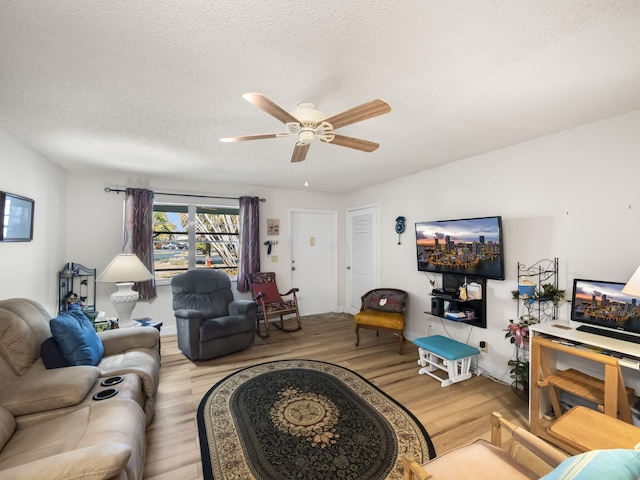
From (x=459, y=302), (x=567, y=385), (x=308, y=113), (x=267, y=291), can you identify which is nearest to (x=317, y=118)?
(x=308, y=113)

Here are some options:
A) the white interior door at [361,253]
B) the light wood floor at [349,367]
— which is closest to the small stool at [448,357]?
the light wood floor at [349,367]

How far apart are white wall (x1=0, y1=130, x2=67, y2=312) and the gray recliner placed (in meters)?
1.30

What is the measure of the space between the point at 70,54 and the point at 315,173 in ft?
8.97

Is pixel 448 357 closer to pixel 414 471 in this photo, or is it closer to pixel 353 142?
pixel 414 471

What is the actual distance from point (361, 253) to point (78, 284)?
→ 4.26m

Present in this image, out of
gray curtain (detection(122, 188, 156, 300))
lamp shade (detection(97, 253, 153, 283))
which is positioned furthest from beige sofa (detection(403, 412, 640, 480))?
gray curtain (detection(122, 188, 156, 300))

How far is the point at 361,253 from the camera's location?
516 centimetres

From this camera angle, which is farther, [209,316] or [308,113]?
[209,316]

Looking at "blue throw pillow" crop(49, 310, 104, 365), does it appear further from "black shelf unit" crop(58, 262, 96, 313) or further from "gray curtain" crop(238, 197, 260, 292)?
"gray curtain" crop(238, 197, 260, 292)

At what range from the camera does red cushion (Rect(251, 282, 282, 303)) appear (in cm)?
454

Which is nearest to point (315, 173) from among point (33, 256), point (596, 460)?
point (33, 256)

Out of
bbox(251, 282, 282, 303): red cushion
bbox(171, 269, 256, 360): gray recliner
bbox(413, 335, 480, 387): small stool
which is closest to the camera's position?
bbox(413, 335, 480, 387): small stool

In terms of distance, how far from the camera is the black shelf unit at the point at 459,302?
3080 mm

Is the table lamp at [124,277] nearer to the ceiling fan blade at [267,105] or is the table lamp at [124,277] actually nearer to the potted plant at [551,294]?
the ceiling fan blade at [267,105]
